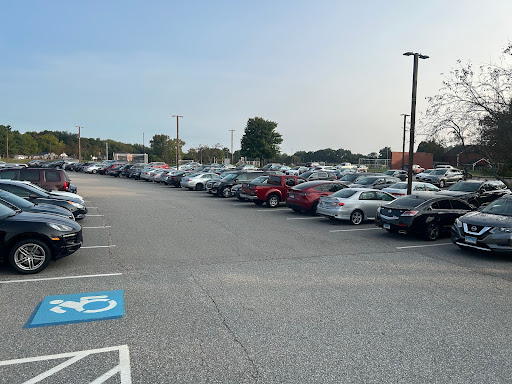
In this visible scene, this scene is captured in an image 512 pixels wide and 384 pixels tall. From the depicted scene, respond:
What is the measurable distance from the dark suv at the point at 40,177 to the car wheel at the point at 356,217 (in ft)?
37.6

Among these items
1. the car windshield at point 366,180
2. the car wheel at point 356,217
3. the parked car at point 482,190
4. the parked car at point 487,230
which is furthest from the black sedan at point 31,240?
the car windshield at point 366,180

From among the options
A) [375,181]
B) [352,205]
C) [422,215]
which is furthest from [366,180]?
[422,215]

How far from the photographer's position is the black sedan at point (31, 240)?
7.89 metres

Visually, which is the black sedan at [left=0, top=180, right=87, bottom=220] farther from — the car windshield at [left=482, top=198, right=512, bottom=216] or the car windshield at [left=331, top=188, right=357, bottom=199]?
the car windshield at [left=482, top=198, right=512, bottom=216]

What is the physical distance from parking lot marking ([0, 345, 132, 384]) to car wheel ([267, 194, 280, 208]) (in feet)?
52.6

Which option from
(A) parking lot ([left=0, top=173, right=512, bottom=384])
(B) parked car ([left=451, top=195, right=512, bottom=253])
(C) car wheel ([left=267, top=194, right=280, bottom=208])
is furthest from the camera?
(C) car wheel ([left=267, top=194, right=280, bottom=208])

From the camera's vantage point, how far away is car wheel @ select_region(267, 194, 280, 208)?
20.8 m

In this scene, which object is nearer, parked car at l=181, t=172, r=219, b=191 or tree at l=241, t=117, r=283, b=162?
parked car at l=181, t=172, r=219, b=191

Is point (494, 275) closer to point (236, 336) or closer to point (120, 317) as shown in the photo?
point (236, 336)

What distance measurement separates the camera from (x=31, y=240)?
8031 mm

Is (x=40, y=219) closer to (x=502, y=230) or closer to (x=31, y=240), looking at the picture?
(x=31, y=240)

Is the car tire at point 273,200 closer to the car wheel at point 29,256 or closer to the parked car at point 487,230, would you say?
the parked car at point 487,230

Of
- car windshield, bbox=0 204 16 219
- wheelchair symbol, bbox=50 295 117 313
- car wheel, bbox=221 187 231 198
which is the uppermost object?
car windshield, bbox=0 204 16 219

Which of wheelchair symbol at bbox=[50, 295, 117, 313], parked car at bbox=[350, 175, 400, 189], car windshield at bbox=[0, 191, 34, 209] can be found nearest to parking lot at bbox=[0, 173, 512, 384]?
wheelchair symbol at bbox=[50, 295, 117, 313]
